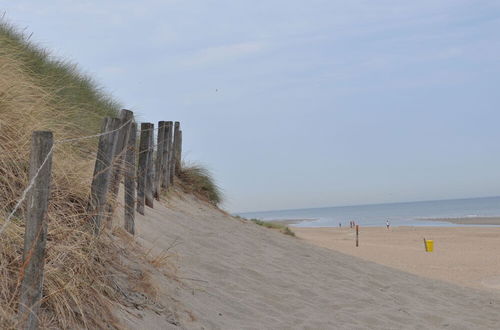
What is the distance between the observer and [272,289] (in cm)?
633

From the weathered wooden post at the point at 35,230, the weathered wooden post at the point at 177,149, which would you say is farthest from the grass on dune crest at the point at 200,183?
the weathered wooden post at the point at 35,230

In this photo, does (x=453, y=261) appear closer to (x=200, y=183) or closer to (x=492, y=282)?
(x=492, y=282)

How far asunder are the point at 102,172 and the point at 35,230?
132 cm

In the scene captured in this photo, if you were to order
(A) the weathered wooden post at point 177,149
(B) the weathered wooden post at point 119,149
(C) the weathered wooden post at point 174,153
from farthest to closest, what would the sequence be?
1. (A) the weathered wooden post at point 177,149
2. (C) the weathered wooden post at point 174,153
3. (B) the weathered wooden post at point 119,149

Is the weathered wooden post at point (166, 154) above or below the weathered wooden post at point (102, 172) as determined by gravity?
above

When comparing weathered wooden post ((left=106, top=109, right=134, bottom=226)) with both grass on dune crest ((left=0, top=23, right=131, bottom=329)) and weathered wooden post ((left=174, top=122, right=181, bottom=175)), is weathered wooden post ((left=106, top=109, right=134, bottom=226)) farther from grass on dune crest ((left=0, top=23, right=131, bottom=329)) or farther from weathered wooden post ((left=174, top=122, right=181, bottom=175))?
weathered wooden post ((left=174, top=122, right=181, bottom=175))

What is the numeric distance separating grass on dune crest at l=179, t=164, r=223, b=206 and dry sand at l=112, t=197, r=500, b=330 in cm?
111

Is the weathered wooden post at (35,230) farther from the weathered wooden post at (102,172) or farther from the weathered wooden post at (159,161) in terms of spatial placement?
the weathered wooden post at (159,161)

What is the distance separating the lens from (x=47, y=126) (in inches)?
188

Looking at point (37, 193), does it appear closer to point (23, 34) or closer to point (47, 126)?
point (47, 126)

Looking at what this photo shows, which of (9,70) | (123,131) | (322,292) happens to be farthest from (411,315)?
(9,70)

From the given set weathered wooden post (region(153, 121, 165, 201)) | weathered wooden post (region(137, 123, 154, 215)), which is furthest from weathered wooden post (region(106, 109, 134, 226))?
weathered wooden post (region(153, 121, 165, 201))

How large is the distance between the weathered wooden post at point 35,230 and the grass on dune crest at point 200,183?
8324 mm

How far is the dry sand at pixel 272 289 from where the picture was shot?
491 centimetres
